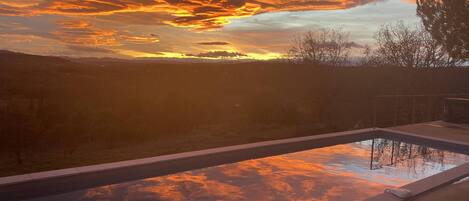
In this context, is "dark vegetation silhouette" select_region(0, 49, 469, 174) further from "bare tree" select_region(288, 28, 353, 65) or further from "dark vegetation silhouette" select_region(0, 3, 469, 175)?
"bare tree" select_region(288, 28, 353, 65)

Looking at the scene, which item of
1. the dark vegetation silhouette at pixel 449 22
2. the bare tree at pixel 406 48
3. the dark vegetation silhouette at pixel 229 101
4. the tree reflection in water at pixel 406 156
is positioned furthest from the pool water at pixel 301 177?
the bare tree at pixel 406 48

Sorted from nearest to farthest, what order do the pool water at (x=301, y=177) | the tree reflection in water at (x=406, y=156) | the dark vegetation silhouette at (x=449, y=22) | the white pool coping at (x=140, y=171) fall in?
1. the white pool coping at (x=140, y=171)
2. the pool water at (x=301, y=177)
3. the tree reflection in water at (x=406, y=156)
4. the dark vegetation silhouette at (x=449, y=22)

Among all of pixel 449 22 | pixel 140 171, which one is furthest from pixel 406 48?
pixel 140 171

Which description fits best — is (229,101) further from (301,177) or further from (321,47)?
(301,177)

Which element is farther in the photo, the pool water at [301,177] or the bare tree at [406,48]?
the bare tree at [406,48]

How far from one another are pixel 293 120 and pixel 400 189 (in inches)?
589

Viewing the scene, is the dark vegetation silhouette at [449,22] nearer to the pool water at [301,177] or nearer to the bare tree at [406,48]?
the bare tree at [406,48]

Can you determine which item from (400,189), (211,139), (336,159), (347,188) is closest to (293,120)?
(211,139)

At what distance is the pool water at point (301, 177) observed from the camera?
576 cm

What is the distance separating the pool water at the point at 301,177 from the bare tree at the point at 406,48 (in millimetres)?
16206

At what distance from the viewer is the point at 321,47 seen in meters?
27.7

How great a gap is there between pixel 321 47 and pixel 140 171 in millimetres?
23324

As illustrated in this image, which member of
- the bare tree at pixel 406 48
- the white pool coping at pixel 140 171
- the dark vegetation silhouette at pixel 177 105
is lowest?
the dark vegetation silhouette at pixel 177 105

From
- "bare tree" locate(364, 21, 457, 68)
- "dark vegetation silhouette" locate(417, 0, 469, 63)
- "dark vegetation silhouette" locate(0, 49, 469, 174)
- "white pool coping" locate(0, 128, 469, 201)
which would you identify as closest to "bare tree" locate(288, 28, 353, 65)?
"dark vegetation silhouette" locate(0, 49, 469, 174)
